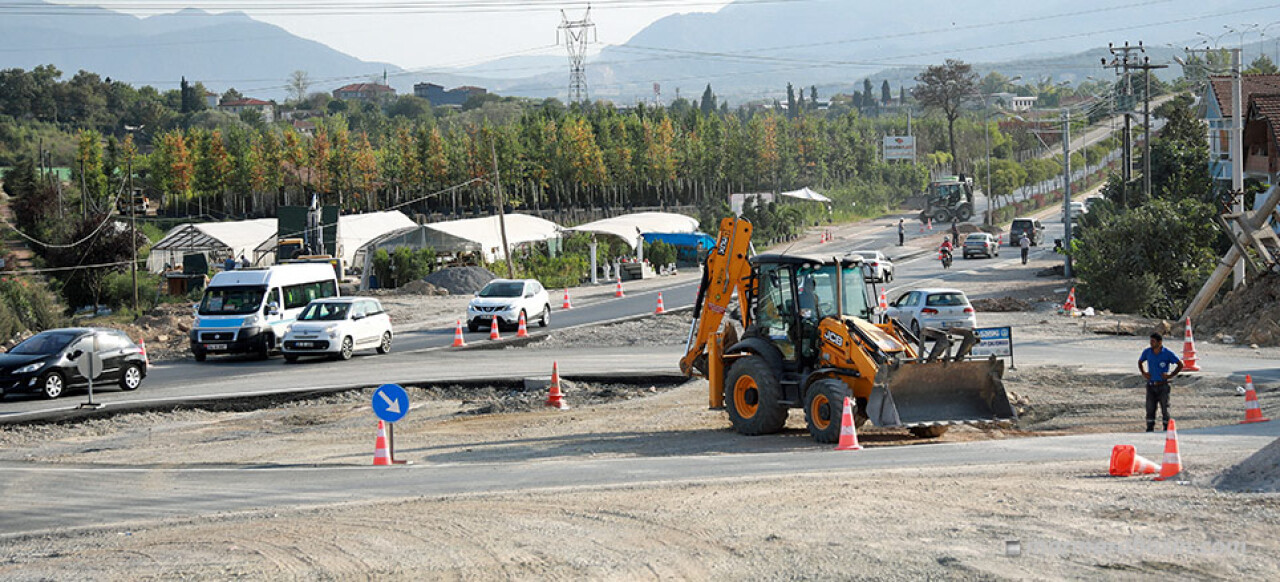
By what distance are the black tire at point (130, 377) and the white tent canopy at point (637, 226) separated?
4448 centimetres

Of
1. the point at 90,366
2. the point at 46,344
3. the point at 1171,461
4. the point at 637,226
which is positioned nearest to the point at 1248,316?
the point at 1171,461

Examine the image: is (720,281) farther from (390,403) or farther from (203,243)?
(203,243)

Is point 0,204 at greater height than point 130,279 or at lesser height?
greater

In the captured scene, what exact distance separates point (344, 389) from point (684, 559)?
53.9 ft

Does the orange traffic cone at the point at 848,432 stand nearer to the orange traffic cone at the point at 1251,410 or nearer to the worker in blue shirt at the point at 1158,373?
the worker in blue shirt at the point at 1158,373

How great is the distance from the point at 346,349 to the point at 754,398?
15804 mm

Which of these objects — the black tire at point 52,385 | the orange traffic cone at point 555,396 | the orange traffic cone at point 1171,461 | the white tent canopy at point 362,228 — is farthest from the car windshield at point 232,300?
the white tent canopy at point 362,228

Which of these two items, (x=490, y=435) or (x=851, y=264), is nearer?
(x=851, y=264)

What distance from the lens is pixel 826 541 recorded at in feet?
33.7

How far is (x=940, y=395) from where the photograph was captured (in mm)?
16266

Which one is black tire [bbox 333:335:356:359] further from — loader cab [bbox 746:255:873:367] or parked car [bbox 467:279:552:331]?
loader cab [bbox 746:255:873:367]

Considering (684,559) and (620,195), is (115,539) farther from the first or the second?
(620,195)

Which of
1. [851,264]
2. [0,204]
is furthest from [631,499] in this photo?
[0,204]

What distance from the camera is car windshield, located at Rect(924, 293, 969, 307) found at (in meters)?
32.1
